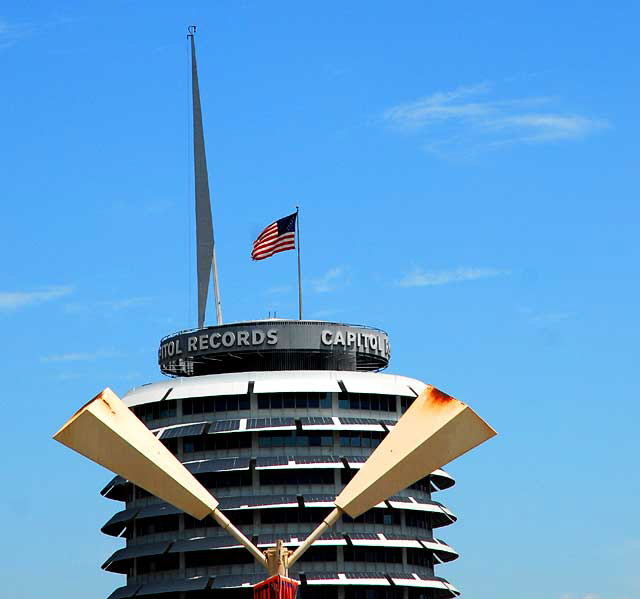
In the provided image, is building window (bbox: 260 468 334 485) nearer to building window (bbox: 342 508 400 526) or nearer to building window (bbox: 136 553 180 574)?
building window (bbox: 342 508 400 526)

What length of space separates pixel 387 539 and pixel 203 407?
18279mm

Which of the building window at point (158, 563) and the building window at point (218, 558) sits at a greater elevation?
the building window at point (158, 563)

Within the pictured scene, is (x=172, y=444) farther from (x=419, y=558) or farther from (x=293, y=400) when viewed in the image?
(x=419, y=558)

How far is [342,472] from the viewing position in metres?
130

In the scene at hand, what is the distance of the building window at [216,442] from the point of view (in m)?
132

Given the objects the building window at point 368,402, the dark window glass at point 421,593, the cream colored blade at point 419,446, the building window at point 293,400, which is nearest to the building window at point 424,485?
the building window at point 368,402

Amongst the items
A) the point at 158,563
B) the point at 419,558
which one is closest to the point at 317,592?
the point at 419,558

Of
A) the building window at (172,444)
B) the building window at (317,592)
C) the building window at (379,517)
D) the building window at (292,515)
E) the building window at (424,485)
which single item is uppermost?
the building window at (172,444)

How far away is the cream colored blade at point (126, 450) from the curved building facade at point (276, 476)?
5531cm

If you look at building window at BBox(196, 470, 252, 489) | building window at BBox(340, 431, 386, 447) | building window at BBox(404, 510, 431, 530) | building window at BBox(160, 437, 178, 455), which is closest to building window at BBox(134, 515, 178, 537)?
building window at BBox(196, 470, 252, 489)

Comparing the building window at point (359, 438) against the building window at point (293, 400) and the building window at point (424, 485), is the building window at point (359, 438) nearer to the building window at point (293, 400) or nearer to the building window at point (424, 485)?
the building window at point (293, 400)

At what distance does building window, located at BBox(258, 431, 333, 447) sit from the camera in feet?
430

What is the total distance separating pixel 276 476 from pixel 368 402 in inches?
408

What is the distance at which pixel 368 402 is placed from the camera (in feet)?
440
